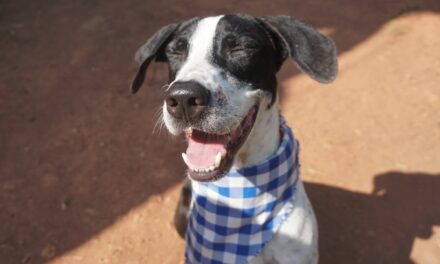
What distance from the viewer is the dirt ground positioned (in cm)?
403

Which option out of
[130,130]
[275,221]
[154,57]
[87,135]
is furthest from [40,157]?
[275,221]

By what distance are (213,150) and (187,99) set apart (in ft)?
1.33

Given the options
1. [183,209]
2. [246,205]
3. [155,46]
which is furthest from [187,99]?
[183,209]

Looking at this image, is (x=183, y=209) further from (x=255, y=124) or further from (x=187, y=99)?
(x=187, y=99)

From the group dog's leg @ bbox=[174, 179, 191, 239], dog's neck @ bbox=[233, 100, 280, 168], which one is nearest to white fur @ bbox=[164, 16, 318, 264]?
dog's neck @ bbox=[233, 100, 280, 168]

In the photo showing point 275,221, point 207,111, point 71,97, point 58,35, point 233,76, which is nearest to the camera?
point 207,111

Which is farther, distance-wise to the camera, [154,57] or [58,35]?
[58,35]

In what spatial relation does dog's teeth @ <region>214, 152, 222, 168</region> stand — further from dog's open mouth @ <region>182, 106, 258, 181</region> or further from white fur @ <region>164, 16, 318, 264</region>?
white fur @ <region>164, 16, 318, 264</region>

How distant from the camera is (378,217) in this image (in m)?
4.11

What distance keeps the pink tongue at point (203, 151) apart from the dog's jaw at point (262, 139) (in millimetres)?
214

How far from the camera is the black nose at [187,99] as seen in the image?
2340 millimetres

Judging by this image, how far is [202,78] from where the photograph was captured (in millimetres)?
2447

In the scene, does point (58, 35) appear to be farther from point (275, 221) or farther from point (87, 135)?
point (275, 221)

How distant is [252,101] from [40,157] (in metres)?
2.85
